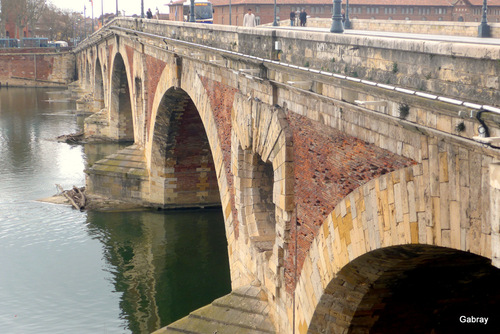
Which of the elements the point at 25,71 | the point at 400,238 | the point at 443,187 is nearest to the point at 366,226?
the point at 400,238

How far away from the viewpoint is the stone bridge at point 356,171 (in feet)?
22.9

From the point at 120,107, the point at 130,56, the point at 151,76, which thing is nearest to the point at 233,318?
the point at 151,76

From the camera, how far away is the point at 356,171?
933 cm

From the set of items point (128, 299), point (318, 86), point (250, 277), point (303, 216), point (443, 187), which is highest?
point (318, 86)

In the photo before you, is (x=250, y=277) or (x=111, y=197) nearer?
(x=250, y=277)

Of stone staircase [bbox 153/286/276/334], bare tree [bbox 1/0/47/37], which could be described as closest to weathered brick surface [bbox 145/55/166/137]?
stone staircase [bbox 153/286/276/334]

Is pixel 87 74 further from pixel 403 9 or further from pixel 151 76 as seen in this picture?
pixel 151 76

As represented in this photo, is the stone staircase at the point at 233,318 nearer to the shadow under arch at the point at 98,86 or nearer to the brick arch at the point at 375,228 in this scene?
the brick arch at the point at 375,228

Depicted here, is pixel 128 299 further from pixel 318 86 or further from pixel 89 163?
pixel 89 163

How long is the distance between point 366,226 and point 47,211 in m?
20.9

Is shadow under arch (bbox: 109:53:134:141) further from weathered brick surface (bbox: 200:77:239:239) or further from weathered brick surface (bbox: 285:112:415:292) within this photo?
weathered brick surface (bbox: 285:112:415:292)

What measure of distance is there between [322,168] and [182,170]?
17.7 meters

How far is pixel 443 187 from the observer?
7.20 metres

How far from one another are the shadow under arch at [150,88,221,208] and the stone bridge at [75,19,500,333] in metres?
7.52
